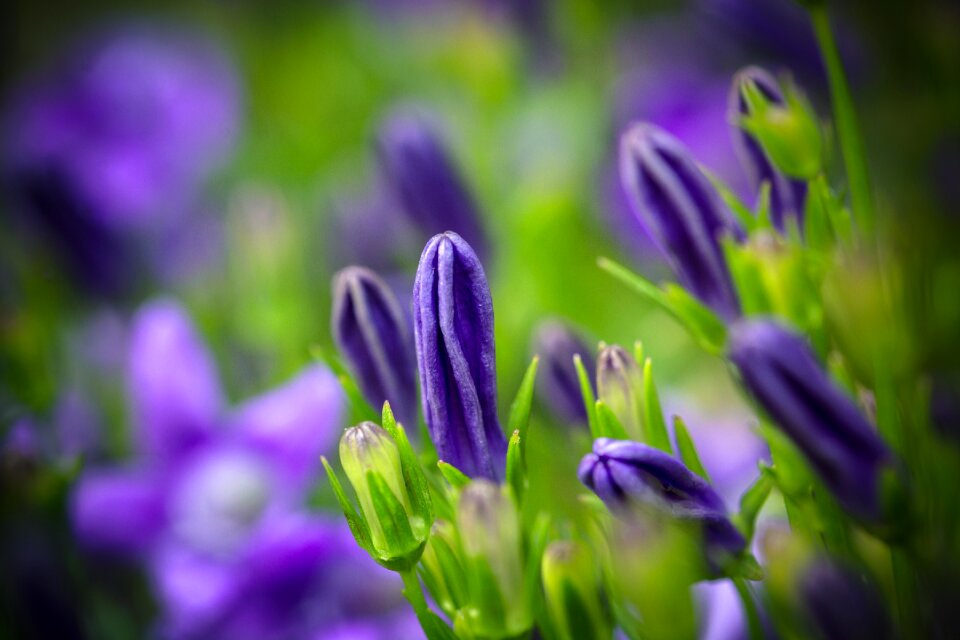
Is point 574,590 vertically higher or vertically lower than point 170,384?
lower

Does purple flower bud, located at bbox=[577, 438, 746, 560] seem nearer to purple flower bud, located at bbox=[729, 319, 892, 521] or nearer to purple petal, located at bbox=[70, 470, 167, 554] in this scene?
purple flower bud, located at bbox=[729, 319, 892, 521]

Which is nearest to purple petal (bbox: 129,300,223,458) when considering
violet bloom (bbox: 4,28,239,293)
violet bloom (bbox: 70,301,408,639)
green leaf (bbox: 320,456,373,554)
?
violet bloom (bbox: 70,301,408,639)

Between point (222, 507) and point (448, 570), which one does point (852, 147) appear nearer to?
point (448, 570)

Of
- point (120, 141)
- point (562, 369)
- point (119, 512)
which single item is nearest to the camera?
point (562, 369)

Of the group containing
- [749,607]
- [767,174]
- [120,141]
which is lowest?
[749,607]

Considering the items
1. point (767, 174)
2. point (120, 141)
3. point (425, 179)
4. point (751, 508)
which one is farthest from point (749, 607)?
point (120, 141)

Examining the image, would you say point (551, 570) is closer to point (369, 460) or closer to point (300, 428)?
point (369, 460)

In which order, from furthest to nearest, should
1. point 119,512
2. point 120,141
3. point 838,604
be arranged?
point 120,141 < point 119,512 < point 838,604
